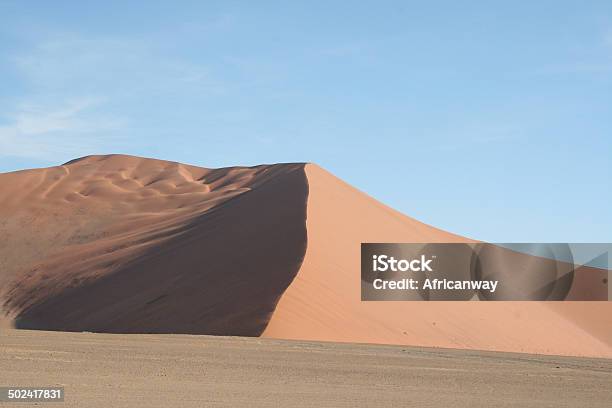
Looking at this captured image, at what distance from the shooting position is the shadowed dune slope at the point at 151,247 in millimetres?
40219

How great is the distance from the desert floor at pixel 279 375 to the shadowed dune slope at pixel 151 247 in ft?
30.8

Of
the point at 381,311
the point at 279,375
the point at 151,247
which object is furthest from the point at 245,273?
the point at 279,375

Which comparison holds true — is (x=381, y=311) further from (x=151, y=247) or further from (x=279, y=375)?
(x=279, y=375)

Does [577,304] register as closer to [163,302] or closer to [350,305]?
[350,305]

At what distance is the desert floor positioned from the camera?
15414 millimetres

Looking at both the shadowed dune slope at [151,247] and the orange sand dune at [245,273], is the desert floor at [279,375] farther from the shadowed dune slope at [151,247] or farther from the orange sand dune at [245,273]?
the shadowed dune slope at [151,247]

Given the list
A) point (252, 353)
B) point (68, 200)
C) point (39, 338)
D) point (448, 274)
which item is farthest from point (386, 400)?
point (68, 200)

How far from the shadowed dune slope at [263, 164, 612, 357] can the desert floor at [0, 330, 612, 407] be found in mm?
8089

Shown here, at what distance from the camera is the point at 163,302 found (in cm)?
4200

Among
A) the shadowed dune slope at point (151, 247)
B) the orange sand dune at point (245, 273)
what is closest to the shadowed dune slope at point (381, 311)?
the orange sand dune at point (245, 273)

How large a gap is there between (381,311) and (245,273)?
619 centimetres

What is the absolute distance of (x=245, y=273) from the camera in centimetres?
4156

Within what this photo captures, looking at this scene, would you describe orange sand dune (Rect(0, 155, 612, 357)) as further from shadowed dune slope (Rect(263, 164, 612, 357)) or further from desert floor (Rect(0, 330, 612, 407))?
desert floor (Rect(0, 330, 612, 407))

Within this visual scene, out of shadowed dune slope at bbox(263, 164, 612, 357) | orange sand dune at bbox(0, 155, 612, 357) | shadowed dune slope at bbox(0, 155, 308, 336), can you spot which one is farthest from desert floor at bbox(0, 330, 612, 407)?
shadowed dune slope at bbox(0, 155, 308, 336)
